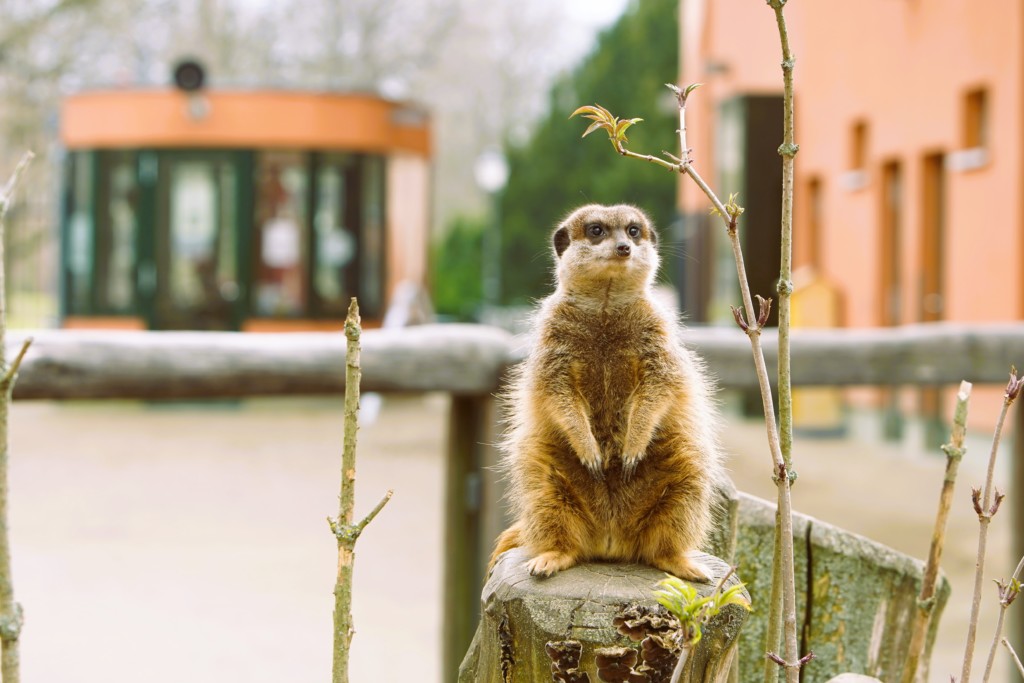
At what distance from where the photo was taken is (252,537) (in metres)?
9.37

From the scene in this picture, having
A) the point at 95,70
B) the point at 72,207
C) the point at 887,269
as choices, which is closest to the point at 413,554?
the point at 887,269

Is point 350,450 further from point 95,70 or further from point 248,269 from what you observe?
point 95,70

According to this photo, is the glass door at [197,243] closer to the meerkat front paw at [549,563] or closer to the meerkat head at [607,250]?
the meerkat head at [607,250]

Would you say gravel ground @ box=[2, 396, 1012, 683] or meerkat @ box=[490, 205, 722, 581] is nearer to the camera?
meerkat @ box=[490, 205, 722, 581]

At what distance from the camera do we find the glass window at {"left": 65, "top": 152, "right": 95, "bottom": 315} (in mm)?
17234

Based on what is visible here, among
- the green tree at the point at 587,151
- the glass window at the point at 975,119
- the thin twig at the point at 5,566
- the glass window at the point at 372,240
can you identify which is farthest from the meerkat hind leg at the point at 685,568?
the green tree at the point at 587,151

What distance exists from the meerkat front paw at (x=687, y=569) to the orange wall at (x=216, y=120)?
15974 millimetres

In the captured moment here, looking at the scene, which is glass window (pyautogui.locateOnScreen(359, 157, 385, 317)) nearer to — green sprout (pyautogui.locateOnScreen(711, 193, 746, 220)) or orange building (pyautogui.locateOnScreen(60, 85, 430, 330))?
orange building (pyautogui.locateOnScreen(60, 85, 430, 330))

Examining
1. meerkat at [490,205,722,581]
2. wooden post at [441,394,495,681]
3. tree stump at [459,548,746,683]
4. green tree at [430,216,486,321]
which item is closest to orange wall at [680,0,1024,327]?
wooden post at [441,394,495,681]

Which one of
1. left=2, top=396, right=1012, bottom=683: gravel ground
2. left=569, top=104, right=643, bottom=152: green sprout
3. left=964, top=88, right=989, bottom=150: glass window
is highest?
left=964, top=88, right=989, bottom=150: glass window

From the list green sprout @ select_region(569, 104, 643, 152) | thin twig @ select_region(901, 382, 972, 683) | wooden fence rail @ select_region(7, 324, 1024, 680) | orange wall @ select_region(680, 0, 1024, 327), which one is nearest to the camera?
green sprout @ select_region(569, 104, 643, 152)

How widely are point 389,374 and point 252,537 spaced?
199 inches

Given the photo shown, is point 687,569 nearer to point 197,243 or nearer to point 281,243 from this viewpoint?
point 281,243

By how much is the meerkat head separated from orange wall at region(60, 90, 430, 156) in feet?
51.1
